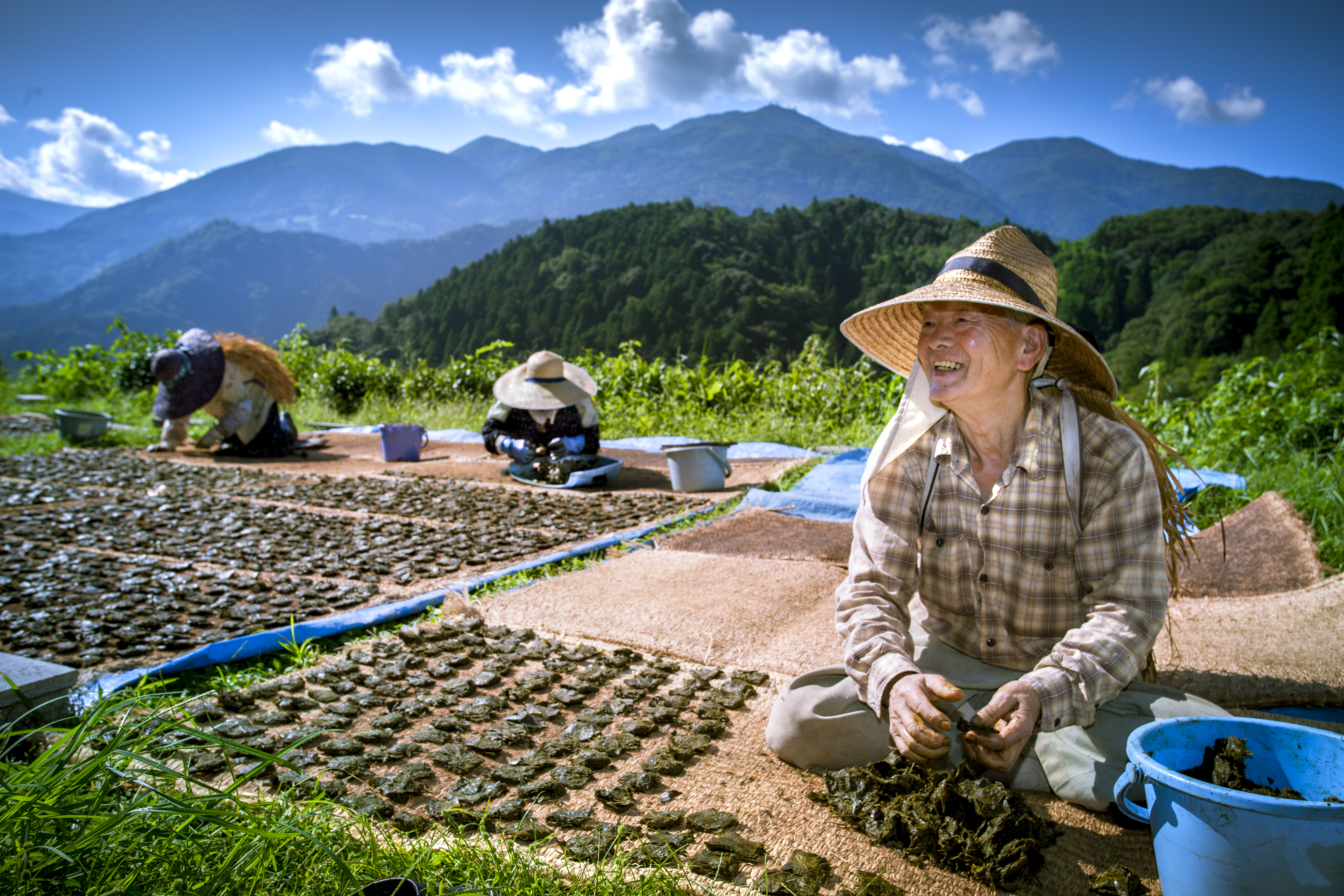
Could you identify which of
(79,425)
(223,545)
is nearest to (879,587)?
(223,545)

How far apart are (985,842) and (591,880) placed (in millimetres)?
721

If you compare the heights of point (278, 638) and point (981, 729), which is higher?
point (981, 729)

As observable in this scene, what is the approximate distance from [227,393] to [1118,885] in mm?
7578

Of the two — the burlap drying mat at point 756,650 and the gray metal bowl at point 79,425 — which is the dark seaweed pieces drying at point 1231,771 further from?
the gray metal bowl at point 79,425

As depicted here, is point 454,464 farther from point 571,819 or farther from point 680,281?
point 680,281

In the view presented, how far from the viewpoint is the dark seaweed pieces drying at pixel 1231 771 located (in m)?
1.17

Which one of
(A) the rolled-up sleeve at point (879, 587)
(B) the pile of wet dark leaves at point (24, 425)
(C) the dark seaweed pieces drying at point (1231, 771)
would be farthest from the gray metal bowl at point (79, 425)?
(C) the dark seaweed pieces drying at point (1231, 771)

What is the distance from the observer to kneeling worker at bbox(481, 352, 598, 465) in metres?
5.36

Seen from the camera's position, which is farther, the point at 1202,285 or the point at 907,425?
the point at 1202,285

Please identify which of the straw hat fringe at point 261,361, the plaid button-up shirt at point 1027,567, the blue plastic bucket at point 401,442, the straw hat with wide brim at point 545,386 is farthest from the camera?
the straw hat fringe at point 261,361

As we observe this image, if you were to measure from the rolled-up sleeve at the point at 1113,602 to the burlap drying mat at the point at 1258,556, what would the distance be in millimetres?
1573

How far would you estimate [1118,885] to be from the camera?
130 centimetres

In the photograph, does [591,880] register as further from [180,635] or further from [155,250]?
[155,250]

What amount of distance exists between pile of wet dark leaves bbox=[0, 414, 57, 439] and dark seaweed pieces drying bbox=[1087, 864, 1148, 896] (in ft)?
35.2
